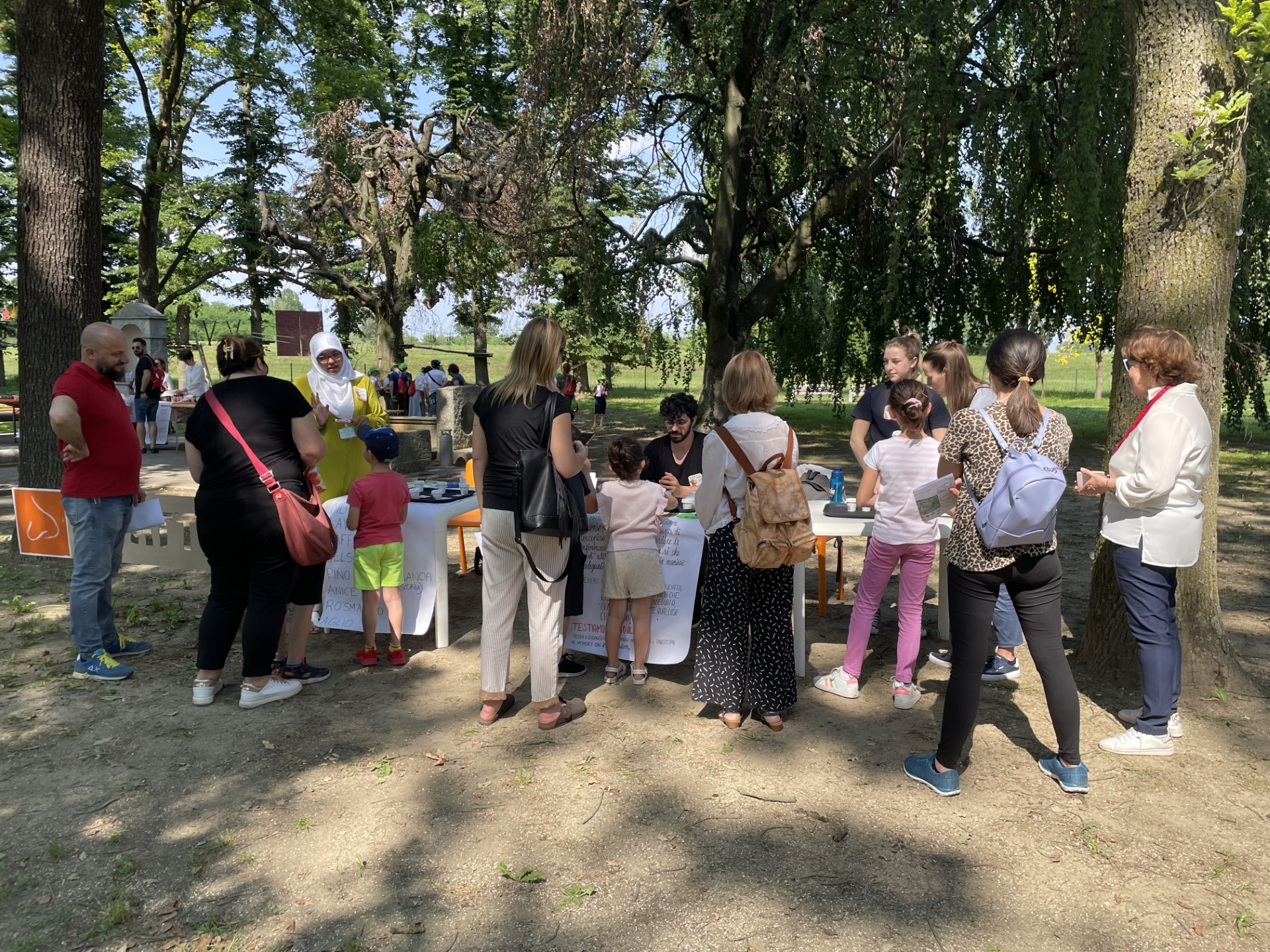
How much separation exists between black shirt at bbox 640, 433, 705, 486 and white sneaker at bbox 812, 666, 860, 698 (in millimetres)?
1263

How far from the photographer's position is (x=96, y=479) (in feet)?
14.1

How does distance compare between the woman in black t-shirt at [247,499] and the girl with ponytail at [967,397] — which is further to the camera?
the girl with ponytail at [967,397]

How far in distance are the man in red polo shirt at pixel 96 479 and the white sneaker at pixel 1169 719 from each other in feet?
15.5

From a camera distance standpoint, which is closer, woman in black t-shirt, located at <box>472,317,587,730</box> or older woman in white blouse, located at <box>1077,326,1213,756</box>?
older woman in white blouse, located at <box>1077,326,1213,756</box>

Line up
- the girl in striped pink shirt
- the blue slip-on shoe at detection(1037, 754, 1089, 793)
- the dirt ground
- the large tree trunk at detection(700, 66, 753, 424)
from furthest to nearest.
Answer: the large tree trunk at detection(700, 66, 753, 424) → the girl in striped pink shirt → the blue slip-on shoe at detection(1037, 754, 1089, 793) → the dirt ground

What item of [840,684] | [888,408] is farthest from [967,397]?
[840,684]

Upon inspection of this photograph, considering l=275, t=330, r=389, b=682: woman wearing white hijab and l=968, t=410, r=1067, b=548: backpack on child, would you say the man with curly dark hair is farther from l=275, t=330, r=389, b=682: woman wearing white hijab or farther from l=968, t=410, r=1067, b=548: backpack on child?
l=968, t=410, r=1067, b=548: backpack on child

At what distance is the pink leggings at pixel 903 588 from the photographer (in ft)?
13.3

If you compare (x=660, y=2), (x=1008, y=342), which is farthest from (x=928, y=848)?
(x=660, y=2)

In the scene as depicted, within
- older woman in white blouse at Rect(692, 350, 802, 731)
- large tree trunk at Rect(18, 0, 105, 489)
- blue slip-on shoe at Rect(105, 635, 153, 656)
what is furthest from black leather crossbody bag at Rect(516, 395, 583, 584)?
large tree trunk at Rect(18, 0, 105, 489)

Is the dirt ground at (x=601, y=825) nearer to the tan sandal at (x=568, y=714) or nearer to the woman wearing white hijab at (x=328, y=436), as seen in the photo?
the tan sandal at (x=568, y=714)

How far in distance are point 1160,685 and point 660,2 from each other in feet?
30.5

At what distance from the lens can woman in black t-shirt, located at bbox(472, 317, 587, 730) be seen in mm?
3564

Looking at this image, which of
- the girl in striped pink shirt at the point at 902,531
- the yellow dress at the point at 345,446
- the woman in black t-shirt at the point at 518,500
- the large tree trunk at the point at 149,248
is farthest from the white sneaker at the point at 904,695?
the large tree trunk at the point at 149,248
